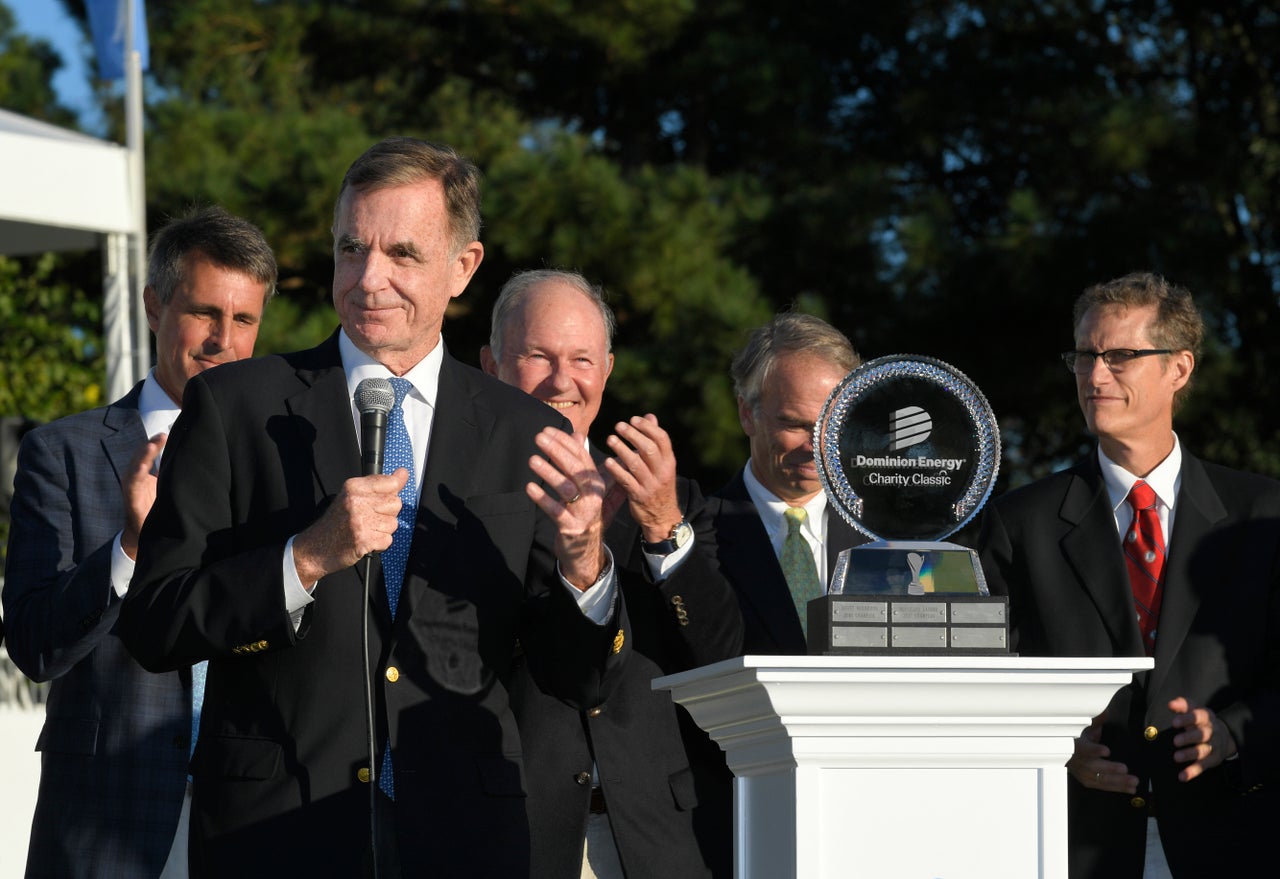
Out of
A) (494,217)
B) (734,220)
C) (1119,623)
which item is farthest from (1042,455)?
(1119,623)

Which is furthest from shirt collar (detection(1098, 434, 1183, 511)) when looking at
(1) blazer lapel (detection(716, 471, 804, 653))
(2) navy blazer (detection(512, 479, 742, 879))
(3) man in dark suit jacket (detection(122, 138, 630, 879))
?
(3) man in dark suit jacket (detection(122, 138, 630, 879))

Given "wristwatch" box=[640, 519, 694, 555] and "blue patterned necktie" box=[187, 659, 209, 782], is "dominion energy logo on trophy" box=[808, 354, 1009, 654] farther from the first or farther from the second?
"blue patterned necktie" box=[187, 659, 209, 782]

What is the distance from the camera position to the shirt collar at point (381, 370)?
2.95 metres

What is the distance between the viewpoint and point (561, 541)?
2727 millimetres

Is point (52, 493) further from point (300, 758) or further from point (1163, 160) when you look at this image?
point (1163, 160)

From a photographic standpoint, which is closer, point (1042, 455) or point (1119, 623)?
point (1119, 623)

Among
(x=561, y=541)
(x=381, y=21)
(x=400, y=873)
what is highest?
(x=381, y=21)

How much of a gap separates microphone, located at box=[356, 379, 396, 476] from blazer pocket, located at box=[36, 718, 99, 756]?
127cm

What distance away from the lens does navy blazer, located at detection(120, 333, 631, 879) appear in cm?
266

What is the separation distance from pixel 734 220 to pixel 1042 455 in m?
3.18

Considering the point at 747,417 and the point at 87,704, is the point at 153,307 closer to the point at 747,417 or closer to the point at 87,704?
the point at 87,704

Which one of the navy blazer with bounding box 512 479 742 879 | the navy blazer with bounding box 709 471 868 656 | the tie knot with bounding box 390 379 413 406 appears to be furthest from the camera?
the navy blazer with bounding box 709 471 868 656

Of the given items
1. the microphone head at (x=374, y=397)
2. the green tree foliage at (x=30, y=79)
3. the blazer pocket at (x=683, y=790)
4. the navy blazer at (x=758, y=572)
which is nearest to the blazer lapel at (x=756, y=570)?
the navy blazer at (x=758, y=572)

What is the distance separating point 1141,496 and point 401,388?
2090mm
